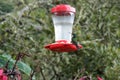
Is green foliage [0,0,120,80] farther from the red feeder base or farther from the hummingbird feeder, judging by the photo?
the red feeder base

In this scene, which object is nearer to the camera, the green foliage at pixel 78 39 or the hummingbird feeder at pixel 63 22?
the hummingbird feeder at pixel 63 22

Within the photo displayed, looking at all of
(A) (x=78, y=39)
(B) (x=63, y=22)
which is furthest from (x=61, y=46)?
(A) (x=78, y=39)

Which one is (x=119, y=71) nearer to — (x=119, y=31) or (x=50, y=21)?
(x=119, y=31)

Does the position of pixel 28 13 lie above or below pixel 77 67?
above

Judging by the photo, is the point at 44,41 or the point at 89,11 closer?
the point at 44,41

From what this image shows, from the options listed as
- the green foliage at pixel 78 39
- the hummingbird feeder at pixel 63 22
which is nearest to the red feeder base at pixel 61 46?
the hummingbird feeder at pixel 63 22

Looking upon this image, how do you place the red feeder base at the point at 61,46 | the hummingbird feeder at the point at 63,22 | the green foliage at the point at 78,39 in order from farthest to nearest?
1. the green foliage at the point at 78,39
2. the hummingbird feeder at the point at 63,22
3. the red feeder base at the point at 61,46

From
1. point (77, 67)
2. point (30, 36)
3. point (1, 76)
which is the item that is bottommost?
point (77, 67)

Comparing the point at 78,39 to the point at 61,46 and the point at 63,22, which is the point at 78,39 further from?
the point at 61,46

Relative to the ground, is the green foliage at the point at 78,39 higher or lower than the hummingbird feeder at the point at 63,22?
lower

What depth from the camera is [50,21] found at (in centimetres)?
516

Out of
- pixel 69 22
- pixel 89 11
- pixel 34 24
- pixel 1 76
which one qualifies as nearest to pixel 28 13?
pixel 34 24

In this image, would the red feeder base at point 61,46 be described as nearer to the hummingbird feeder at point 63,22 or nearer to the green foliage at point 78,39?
the hummingbird feeder at point 63,22

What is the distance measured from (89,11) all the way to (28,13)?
76 cm
